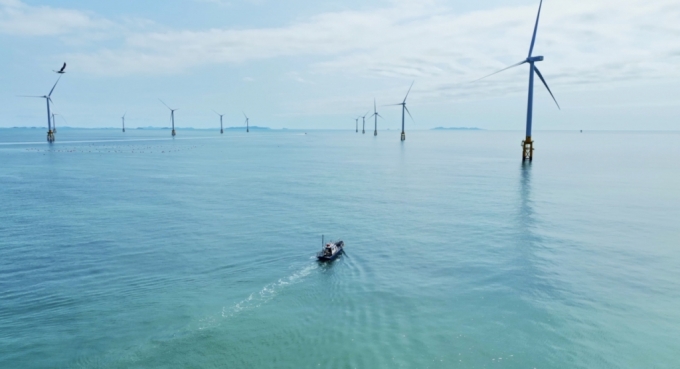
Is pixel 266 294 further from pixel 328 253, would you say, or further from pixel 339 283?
pixel 328 253

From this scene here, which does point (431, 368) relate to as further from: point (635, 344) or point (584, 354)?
point (635, 344)

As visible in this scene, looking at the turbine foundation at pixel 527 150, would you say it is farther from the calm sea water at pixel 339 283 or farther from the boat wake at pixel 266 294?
the boat wake at pixel 266 294

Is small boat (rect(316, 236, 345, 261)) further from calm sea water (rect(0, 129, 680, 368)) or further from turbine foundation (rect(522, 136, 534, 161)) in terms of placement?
turbine foundation (rect(522, 136, 534, 161))

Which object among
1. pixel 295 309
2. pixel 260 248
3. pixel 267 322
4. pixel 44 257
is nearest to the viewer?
pixel 267 322

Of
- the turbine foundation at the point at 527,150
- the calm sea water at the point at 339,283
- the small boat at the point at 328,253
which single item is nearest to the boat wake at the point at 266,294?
the calm sea water at the point at 339,283

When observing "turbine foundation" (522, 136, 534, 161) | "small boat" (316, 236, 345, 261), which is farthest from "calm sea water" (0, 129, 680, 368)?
"turbine foundation" (522, 136, 534, 161)

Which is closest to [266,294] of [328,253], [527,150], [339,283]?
[339,283]

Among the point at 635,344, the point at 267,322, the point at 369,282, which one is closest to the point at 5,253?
the point at 267,322

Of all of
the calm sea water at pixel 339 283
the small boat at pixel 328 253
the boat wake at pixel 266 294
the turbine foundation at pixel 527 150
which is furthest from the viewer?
the turbine foundation at pixel 527 150
